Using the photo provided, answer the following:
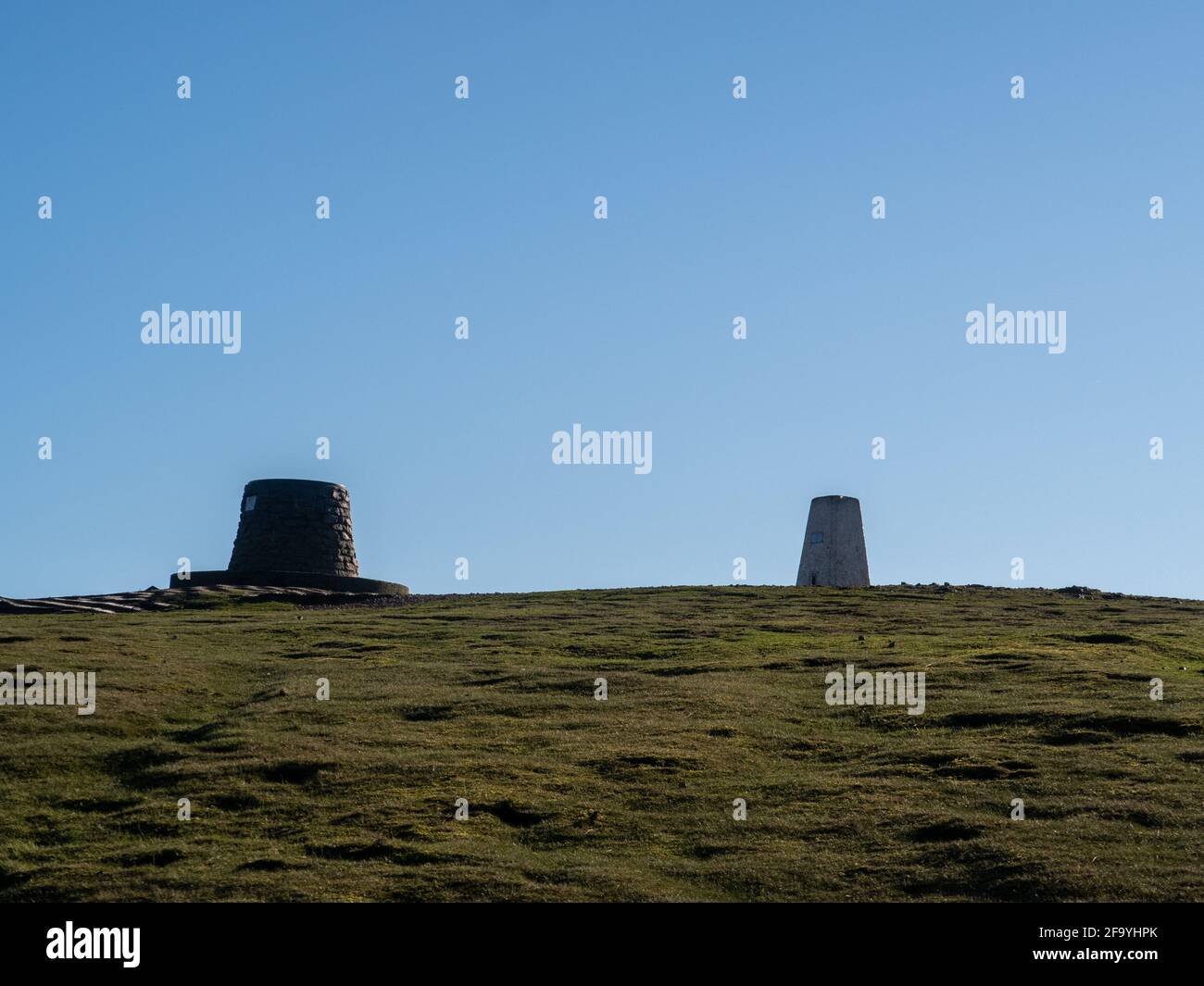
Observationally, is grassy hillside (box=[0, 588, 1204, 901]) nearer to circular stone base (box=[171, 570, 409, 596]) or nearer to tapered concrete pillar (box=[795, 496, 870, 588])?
circular stone base (box=[171, 570, 409, 596])

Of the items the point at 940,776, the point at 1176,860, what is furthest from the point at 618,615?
the point at 1176,860

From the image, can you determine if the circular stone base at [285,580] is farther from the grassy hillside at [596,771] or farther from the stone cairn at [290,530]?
the grassy hillside at [596,771]

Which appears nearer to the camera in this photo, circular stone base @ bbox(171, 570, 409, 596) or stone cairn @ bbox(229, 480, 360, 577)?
circular stone base @ bbox(171, 570, 409, 596)

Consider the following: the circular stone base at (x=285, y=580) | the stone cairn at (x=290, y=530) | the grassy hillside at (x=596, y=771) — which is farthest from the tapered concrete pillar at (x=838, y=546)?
the grassy hillside at (x=596, y=771)

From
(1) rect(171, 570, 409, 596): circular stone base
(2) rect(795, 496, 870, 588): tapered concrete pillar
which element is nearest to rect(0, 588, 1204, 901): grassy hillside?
(1) rect(171, 570, 409, 596): circular stone base

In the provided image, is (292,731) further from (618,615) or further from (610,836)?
(618,615)
